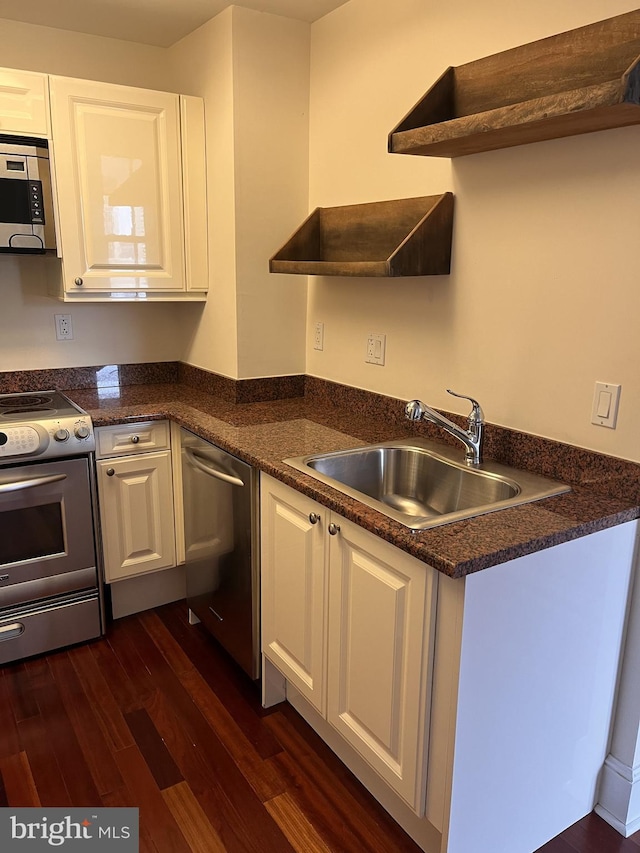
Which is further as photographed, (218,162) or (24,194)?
(218,162)

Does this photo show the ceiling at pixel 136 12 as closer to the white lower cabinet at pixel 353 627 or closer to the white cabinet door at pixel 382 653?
the white lower cabinet at pixel 353 627

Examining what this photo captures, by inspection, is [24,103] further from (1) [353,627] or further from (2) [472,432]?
(1) [353,627]

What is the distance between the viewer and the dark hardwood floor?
171cm

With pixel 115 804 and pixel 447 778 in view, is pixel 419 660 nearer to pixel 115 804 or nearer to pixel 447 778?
pixel 447 778

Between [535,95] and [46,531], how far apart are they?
6.93 ft

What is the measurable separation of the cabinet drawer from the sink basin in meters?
0.87

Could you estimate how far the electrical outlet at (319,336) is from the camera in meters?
2.71

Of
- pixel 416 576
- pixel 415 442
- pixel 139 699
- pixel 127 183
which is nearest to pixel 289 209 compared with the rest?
pixel 127 183

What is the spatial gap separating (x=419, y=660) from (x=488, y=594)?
0.23m

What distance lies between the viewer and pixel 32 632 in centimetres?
241

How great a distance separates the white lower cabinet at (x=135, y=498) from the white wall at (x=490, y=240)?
0.84 m

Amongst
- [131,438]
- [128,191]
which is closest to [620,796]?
[131,438]

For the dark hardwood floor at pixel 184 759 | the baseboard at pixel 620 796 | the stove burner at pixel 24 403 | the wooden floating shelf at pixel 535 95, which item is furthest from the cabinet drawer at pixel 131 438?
the baseboard at pixel 620 796

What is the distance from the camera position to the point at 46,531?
2.38 meters
